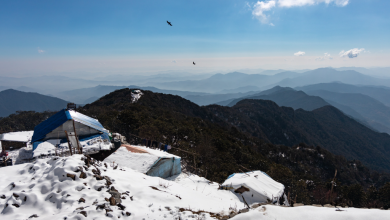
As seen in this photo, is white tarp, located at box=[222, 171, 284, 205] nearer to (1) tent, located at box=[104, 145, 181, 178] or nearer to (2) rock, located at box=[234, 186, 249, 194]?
(2) rock, located at box=[234, 186, 249, 194]

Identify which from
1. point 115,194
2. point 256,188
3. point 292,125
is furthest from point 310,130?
point 115,194

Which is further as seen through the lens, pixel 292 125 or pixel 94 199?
pixel 292 125

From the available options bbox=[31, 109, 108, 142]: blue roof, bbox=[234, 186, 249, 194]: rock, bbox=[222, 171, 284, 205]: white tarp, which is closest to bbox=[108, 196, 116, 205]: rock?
bbox=[222, 171, 284, 205]: white tarp

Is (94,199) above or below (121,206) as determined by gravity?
above

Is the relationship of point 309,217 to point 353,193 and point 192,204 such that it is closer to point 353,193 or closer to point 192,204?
point 192,204

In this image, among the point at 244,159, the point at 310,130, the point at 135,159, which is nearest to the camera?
the point at 135,159

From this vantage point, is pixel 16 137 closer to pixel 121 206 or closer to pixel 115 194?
pixel 115 194

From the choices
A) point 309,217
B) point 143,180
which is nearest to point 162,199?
point 143,180

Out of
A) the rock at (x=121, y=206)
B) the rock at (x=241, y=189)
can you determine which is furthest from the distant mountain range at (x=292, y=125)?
the rock at (x=121, y=206)
